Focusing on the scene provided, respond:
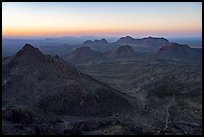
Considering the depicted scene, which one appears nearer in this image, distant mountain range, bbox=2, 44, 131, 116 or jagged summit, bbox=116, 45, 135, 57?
distant mountain range, bbox=2, 44, 131, 116

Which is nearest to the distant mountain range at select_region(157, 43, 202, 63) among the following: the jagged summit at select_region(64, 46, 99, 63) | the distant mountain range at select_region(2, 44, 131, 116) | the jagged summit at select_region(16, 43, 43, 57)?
the jagged summit at select_region(64, 46, 99, 63)

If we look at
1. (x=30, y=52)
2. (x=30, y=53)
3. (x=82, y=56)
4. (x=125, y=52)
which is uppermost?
(x=30, y=52)

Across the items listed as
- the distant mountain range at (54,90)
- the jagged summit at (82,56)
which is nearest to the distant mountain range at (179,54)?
the jagged summit at (82,56)

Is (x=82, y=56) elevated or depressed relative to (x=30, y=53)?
depressed

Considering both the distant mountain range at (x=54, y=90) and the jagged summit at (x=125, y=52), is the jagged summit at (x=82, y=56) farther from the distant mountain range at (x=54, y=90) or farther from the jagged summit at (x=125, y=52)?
the distant mountain range at (x=54, y=90)

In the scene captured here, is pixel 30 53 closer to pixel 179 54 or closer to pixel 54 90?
pixel 54 90

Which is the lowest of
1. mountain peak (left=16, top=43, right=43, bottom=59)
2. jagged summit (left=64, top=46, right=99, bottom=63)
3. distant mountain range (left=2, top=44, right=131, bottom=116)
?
jagged summit (left=64, top=46, right=99, bottom=63)

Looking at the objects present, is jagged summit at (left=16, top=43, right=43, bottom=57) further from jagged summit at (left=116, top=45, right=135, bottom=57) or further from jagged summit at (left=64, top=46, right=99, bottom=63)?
jagged summit at (left=116, top=45, right=135, bottom=57)

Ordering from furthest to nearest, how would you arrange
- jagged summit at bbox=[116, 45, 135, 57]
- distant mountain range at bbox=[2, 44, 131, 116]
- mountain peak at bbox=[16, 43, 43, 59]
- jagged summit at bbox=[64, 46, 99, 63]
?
jagged summit at bbox=[116, 45, 135, 57], jagged summit at bbox=[64, 46, 99, 63], mountain peak at bbox=[16, 43, 43, 59], distant mountain range at bbox=[2, 44, 131, 116]

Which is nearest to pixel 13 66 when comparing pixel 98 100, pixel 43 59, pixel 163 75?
pixel 43 59

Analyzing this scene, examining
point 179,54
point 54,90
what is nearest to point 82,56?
point 179,54

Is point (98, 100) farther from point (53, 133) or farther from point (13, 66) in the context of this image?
point (13, 66)
